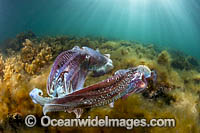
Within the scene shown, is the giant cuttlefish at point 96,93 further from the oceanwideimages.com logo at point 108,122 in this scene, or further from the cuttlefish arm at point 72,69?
the oceanwideimages.com logo at point 108,122

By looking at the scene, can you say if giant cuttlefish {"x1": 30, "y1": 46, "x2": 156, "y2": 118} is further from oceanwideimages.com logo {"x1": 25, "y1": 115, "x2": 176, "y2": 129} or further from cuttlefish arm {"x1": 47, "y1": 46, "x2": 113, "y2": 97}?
oceanwideimages.com logo {"x1": 25, "y1": 115, "x2": 176, "y2": 129}

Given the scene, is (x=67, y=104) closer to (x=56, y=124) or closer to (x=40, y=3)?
(x=56, y=124)

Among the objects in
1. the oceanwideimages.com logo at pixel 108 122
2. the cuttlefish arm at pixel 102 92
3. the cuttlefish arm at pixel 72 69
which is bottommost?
the oceanwideimages.com logo at pixel 108 122

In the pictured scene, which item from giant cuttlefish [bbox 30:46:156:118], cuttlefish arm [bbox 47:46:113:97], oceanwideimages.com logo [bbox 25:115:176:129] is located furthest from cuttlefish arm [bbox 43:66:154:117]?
oceanwideimages.com logo [bbox 25:115:176:129]

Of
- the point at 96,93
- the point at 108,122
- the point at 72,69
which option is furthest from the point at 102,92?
the point at 108,122

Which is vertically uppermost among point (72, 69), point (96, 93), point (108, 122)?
point (72, 69)

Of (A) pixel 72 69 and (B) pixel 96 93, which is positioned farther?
(A) pixel 72 69

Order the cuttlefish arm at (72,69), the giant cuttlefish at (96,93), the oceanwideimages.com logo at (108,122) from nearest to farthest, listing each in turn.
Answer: the giant cuttlefish at (96,93), the cuttlefish arm at (72,69), the oceanwideimages.com logo at (108,122)

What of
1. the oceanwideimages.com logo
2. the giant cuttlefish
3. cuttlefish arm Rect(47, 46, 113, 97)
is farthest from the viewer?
the oceanwideimages.com logo

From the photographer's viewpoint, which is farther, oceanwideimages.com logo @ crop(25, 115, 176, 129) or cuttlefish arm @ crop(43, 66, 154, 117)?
oceanwideimages.com logo @ crop(25, 115, 176, 129)

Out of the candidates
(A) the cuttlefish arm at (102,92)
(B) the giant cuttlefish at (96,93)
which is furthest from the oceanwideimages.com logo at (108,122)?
(A) the cuttlefish arm at (102,92)

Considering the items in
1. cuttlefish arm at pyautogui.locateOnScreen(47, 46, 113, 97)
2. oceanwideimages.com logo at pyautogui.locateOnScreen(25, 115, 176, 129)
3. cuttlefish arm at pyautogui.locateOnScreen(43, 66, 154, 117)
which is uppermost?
cuttlefish arm at pyautogui.locateOnScreen(47, 46, 113, 97)

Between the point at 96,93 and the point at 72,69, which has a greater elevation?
the point at 72,69

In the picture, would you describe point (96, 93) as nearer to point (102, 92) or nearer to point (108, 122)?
point (102, 92)
